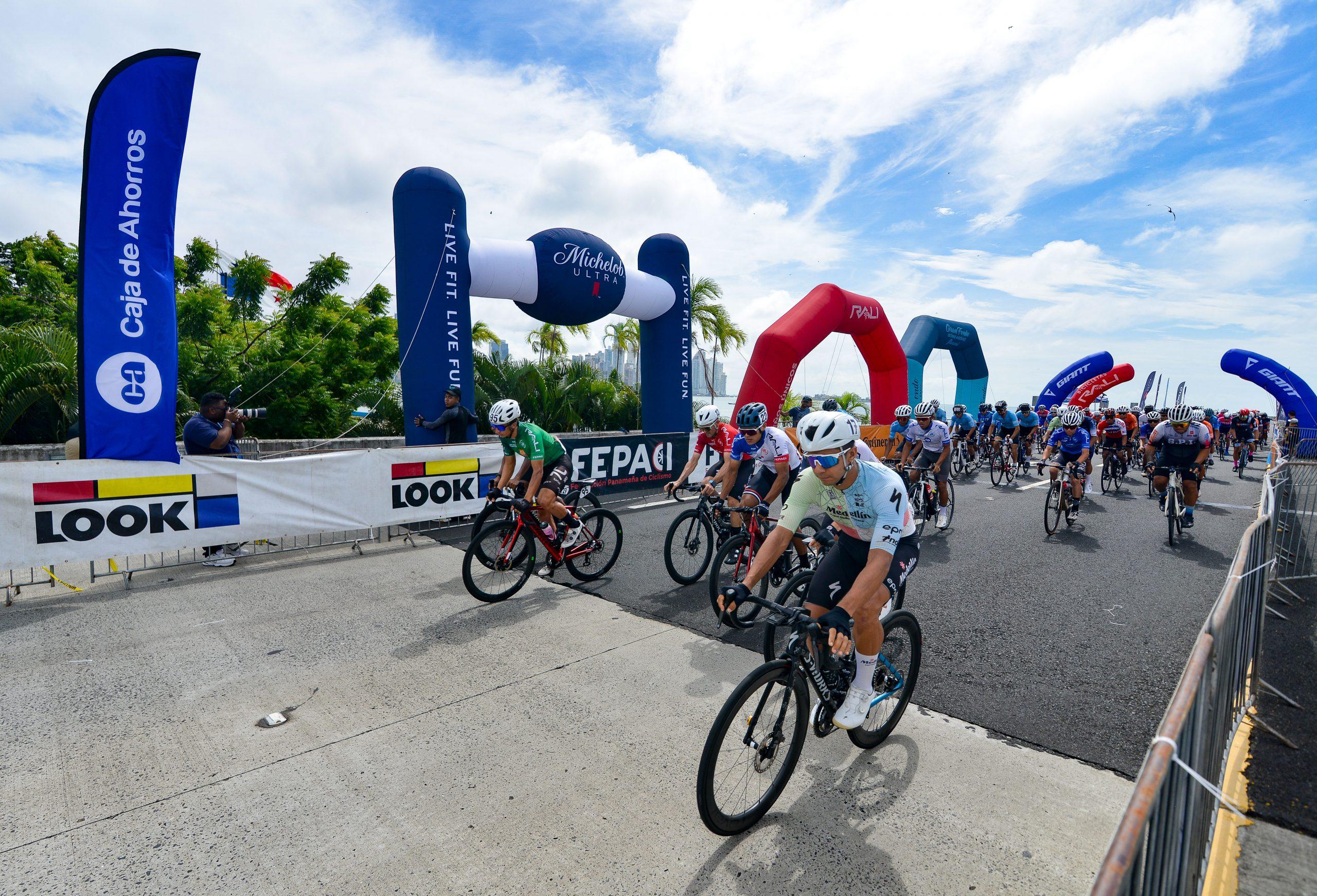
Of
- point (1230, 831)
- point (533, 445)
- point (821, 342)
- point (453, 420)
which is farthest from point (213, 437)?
point (821, 342)

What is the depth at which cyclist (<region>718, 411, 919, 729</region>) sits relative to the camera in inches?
127

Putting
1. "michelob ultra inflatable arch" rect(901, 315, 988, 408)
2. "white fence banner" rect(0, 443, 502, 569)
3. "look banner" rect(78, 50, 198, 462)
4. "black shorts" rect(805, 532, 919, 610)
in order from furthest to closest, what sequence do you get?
"michelob ultra inflatable arch" rect(901, 315, 988, 408) < "look banner" rect(78, 50, 198, 462) < "white fence banner" rect(0, 443, 502, 569) < "black shorts" rect(805, 532, 919, 610)

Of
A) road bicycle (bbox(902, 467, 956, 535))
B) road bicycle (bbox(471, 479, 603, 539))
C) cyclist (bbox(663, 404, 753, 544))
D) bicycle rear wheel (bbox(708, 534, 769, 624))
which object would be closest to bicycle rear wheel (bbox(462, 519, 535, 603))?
road bicycle (bbox(471, 479, 603, 539))

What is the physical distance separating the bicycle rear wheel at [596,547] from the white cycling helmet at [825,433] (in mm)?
4049

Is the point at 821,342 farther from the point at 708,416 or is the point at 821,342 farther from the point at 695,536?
the point at 695,536

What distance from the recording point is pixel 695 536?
6.95 m

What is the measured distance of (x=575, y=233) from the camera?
41.4 ft

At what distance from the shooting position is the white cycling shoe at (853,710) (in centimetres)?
333

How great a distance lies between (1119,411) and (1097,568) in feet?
38.0

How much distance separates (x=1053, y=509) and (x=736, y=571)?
6.62 metres

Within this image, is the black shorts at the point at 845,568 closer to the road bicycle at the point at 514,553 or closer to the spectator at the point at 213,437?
the road bicycle at the point at 514,553

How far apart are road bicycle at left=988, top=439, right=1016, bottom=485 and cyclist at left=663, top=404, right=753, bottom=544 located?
10706 millimetres

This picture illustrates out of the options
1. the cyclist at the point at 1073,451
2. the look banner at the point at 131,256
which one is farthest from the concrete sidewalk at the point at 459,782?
the cyclist at the point at 1073,451

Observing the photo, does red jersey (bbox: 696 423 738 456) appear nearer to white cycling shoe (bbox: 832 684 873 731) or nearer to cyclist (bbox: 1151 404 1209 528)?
white cycling shoe (bbox: 832 684 873 731)
